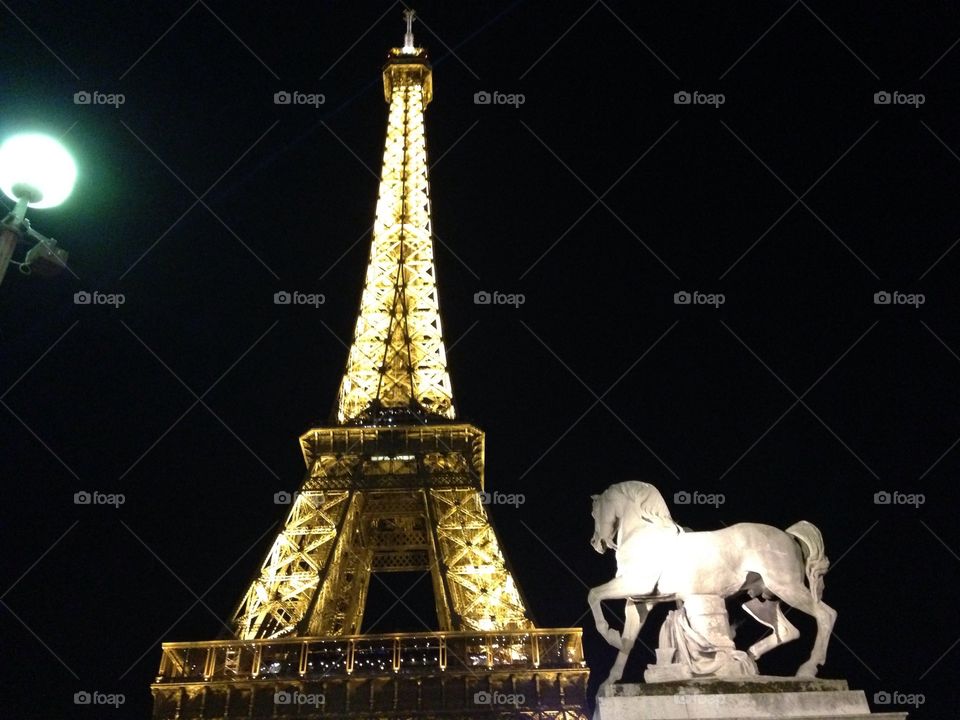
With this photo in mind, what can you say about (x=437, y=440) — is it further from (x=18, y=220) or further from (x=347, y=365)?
(x=18, y=220)

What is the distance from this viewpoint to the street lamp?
8.33 metres

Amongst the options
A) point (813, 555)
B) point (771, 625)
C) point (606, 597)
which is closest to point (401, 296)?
point (606, 597)

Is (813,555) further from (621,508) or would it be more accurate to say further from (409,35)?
(409,35)

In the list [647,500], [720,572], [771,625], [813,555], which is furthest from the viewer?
[647,500]

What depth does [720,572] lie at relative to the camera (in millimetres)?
10281

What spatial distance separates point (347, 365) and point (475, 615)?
47.2 ft

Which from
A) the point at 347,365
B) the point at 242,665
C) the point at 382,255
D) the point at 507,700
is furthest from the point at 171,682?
the point at 382,255

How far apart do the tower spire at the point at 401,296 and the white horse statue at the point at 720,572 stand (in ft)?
84.7

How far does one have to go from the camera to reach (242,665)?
82.7 ft

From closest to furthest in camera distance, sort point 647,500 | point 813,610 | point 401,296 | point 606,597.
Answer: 1. point 813,610
2. point 606,597
3. point 647,500
4. point 401,296

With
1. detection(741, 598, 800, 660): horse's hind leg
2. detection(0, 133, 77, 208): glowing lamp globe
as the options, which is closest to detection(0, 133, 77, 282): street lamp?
detection(0, 133, 77, 208): glowing lamp globe

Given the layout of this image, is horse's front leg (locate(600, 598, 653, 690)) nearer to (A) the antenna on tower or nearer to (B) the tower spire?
(B) the tower spire

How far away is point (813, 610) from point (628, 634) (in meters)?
2.15
